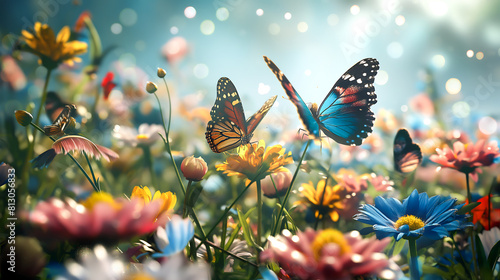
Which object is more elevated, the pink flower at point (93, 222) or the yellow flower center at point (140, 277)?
the pink flower at point (93, 222)

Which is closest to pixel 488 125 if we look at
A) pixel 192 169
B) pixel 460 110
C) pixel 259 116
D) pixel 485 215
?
pixel 460 110

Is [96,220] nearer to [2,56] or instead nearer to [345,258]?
[345,258]

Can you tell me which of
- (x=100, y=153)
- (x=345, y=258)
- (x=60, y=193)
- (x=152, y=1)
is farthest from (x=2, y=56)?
(x=345, y=258)

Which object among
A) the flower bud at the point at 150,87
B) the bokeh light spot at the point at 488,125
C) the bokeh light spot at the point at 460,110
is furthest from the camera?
the bokeh light spot at the point at 460,110

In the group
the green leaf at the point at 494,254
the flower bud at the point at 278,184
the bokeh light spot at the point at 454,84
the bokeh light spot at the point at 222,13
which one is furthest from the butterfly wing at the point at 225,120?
the bokeh light spot at the point at 454,84

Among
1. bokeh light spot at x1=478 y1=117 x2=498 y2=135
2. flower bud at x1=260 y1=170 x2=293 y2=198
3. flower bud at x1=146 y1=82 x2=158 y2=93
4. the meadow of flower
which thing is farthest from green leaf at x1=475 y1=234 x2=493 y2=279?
bokeh light spot at x1=478 y1=117 x2=498 y2=135

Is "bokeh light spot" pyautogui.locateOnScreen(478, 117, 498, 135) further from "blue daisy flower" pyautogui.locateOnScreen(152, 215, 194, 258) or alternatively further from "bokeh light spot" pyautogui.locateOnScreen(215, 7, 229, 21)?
"blue daisy flower" pyautogui.locateOnScreen(152, 215, 194, 258)

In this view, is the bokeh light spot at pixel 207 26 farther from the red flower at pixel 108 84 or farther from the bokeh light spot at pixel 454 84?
the bokeh light spot at pixel 454 84
